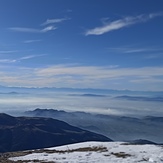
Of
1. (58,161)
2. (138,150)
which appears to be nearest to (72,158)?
(58,161)

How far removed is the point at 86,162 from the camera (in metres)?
27.5

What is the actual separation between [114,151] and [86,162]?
6.38 meters

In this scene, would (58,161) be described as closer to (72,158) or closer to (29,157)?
(72,158)

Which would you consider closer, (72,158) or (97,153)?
(72,158)

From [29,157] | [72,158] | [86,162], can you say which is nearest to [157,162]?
[86,162]

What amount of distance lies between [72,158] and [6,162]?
270 inches

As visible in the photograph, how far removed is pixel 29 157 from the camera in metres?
33.1

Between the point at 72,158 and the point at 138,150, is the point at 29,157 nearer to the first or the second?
the point at 72,158

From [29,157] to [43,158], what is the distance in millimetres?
2442

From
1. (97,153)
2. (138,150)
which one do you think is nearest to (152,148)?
A: (138,150)

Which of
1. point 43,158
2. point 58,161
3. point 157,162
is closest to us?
point 157,162

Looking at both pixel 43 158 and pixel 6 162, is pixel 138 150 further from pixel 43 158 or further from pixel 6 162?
pixel 6 162

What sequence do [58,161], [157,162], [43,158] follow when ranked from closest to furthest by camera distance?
[157,162], [58,161], [43,158]

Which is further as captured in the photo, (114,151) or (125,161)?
(114,151)
